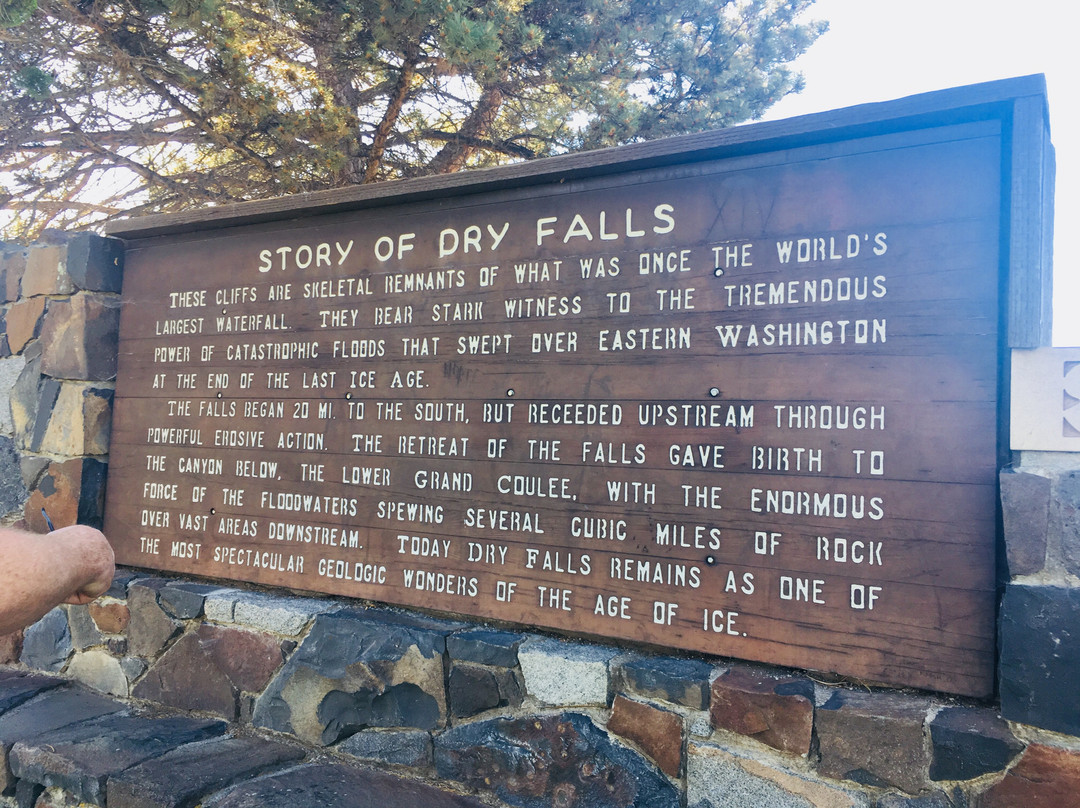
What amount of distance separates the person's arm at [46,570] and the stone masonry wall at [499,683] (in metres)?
0.91

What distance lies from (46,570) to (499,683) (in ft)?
4.14

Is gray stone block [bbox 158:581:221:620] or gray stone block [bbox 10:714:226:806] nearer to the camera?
gray stone block [bbox 10:714:226:806]

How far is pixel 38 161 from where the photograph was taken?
252 inches

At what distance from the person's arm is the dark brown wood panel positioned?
→ 0.95 m

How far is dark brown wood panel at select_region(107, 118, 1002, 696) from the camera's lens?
1880 millimetres

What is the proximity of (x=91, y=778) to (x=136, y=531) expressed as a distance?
107 centimetres

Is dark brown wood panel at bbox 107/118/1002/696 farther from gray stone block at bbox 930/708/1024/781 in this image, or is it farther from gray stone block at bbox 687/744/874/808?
gray stone block at bbox 687/744/874/808

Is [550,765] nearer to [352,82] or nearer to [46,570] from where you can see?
[46,570]

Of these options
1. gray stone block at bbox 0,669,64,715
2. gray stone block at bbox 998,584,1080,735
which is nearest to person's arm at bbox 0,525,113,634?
gray stone block at bbox 0,669,64,715

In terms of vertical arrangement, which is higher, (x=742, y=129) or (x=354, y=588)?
(x=742, y=129)

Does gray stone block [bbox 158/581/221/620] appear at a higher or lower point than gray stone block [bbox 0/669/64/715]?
higher

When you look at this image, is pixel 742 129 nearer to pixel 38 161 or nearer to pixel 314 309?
pixel 314 309

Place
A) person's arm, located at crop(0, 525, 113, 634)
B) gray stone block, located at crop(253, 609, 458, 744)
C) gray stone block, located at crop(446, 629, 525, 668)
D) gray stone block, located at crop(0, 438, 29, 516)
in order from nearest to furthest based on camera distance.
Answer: person's arm, located at crop(0, 525, 113, 634), gray stone block, located at crop(446, 629, 525, 668), gray stone block, located at crop(253, 609, 458, 744), gray stone block, located at crop(0, 438, 29, 516)

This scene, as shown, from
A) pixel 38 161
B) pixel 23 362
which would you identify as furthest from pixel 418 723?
pixel 38 161
